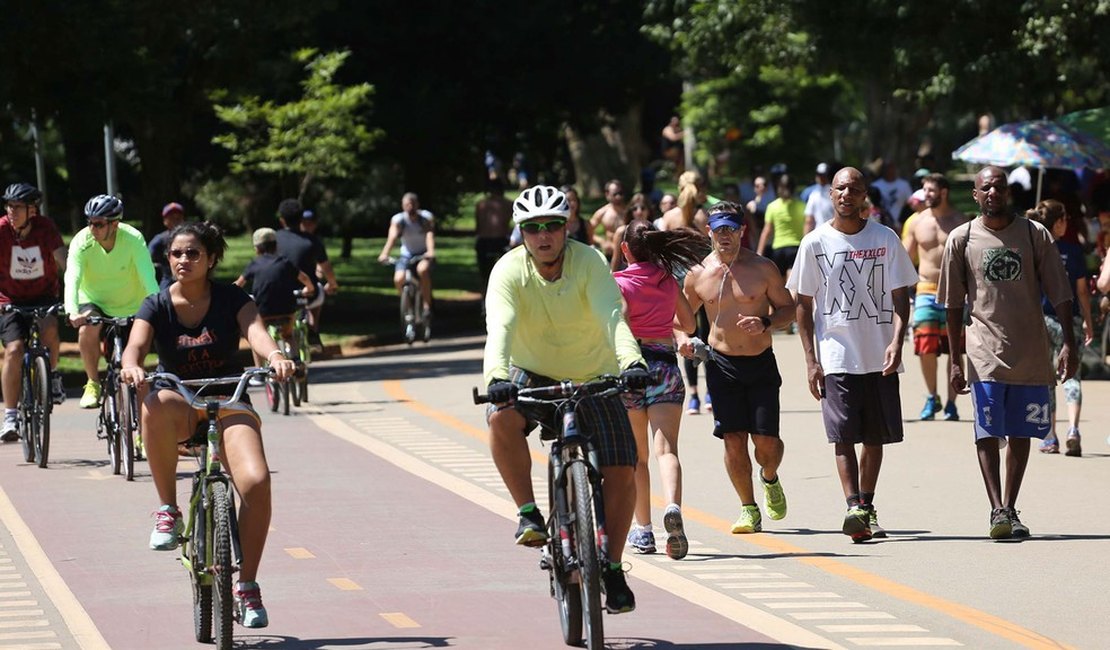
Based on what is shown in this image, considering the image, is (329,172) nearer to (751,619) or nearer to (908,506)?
(908,506)

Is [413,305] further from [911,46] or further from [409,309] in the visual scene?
[911,46]

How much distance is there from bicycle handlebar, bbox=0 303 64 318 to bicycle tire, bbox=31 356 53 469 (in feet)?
1.10

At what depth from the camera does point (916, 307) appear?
15.7 meters

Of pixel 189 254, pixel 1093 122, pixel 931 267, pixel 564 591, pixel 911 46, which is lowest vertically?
pixel 564 591

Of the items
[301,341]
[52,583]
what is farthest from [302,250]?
[52,583]

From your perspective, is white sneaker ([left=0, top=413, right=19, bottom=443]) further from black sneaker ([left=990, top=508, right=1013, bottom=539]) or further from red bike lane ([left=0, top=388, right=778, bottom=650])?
black sneaker ([left=990, top=508, right=1013, bottom=539])

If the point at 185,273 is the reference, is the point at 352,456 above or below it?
below

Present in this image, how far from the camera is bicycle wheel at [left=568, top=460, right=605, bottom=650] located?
7.33m

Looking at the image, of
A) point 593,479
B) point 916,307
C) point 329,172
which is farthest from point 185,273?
point 329,172

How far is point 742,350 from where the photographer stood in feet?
34.9

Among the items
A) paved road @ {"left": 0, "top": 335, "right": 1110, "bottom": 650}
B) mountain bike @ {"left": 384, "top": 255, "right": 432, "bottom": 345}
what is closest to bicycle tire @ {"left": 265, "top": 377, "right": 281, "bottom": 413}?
paved road @ {"left": 0, "top": 335, "right": 1110, "bottom": 650}

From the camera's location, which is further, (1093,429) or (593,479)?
(1093,429)

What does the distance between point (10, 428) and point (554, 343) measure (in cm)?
820

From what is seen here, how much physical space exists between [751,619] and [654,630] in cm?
48
